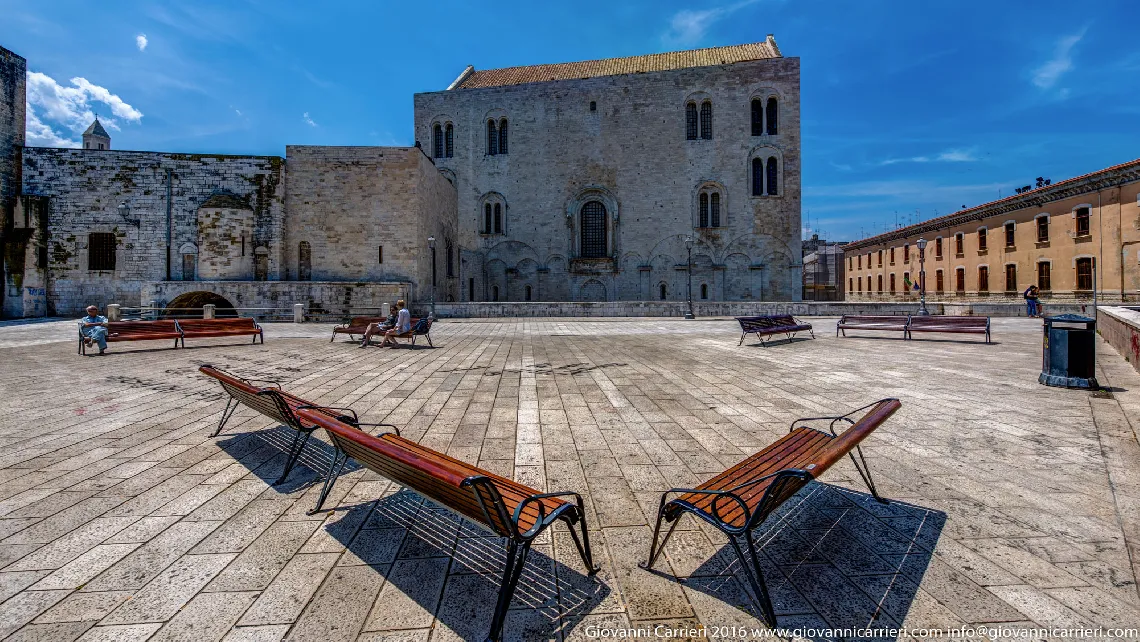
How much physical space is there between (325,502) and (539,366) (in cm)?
570

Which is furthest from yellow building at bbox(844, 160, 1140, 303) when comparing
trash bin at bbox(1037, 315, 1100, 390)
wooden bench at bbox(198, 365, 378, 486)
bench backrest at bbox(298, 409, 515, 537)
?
wooden bench at bbox(198, 365, 378, 486)

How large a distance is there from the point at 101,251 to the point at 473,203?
18.7 metres

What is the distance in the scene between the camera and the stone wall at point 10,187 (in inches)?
891

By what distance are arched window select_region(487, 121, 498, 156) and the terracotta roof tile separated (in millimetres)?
A: 2823

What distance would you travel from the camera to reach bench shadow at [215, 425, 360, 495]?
11.8 feet

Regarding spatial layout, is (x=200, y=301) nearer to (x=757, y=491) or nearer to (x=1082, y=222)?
(x=757, y=491)

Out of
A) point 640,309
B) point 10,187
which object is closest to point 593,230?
point 640,309

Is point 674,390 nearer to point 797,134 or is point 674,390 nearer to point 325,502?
point 325,502

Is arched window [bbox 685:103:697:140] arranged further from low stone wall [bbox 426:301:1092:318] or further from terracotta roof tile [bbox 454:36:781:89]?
low stone wall [bbox 426:301:1092:318]

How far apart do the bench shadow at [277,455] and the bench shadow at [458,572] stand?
689 millimetres

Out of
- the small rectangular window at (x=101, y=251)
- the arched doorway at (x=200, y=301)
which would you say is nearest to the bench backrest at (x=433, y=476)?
the arched doorway at (x=200, y=301)

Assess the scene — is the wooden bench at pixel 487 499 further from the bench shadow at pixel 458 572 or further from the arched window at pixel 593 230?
the arched window at pixel 593 230

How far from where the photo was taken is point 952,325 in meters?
11.3

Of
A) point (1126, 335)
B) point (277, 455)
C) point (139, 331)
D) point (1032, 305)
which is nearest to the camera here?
point (277, 455)
